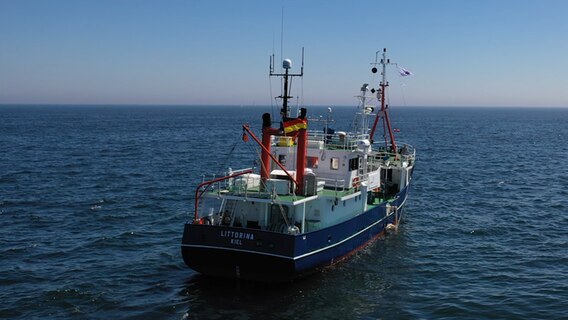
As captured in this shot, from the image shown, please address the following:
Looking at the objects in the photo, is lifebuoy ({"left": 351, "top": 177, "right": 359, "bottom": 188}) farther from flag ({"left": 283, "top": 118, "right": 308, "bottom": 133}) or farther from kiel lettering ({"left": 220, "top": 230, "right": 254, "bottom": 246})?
kiel lettering ({"left": 220, "top": 230, "right": 254, "bottom": 246})

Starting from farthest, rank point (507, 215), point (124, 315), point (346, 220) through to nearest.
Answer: point (507, 215) → point (346, 220) → point (124, 315)

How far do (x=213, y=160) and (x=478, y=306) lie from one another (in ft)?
165

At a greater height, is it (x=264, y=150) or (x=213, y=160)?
(x=264, y=150)

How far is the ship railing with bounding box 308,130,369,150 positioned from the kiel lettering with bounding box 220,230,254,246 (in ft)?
31.5

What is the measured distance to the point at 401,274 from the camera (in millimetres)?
27156

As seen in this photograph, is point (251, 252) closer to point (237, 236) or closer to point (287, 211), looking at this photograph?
point (237, 236)

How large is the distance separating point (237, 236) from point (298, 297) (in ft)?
12.2

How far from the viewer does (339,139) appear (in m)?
31.9

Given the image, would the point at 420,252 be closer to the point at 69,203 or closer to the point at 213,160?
the point at 69,203

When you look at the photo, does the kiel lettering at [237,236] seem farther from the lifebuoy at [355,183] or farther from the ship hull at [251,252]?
the lifebuoy at [355,183]

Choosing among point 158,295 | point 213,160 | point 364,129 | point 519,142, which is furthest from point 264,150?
point 519,142

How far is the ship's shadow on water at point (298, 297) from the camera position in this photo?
2175 centimetres

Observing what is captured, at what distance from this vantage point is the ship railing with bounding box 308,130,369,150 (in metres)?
30.6

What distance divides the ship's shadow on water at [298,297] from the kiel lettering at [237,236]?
2208 millimetres
